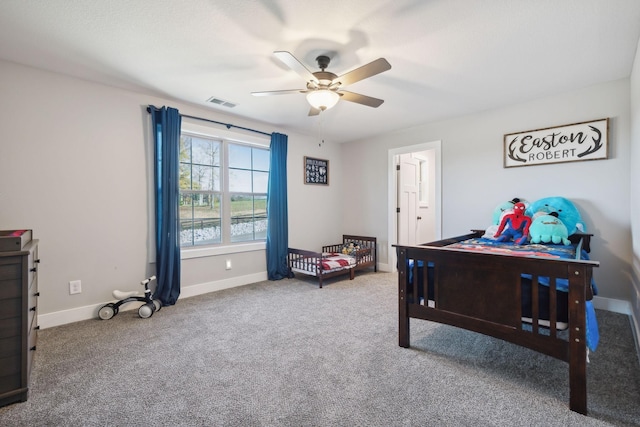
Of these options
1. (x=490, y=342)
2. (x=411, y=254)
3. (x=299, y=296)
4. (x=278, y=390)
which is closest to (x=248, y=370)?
(x=278, y=390)

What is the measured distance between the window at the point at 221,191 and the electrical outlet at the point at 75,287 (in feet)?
3.32

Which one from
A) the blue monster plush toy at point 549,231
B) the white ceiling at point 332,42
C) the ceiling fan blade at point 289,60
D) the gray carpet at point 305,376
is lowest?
the gray carpet at point 305,376

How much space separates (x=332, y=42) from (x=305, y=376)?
231cm

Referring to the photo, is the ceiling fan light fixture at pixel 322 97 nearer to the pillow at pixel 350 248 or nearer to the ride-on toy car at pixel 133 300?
the ride-on toy car at pixel 133 300

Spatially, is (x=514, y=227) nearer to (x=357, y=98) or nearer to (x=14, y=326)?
(x=357, y=98)

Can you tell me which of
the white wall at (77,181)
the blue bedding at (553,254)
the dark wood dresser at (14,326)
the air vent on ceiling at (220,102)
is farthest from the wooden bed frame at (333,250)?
the dark wood dresser at (14,326)

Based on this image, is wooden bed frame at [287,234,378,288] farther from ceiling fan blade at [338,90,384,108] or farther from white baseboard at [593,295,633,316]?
white baseboard at [593,295,633,316]

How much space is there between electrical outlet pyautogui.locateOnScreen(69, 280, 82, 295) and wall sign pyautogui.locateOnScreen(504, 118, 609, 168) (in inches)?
189

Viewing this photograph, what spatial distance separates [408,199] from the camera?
5.00 meters

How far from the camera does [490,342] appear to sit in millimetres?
2201

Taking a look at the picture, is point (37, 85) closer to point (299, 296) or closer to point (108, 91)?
point (108, 91)

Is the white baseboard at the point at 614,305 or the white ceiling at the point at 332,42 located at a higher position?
the white ceiling at the point at 332,42

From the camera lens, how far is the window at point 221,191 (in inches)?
139

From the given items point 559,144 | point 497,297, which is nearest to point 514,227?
point 559,144
